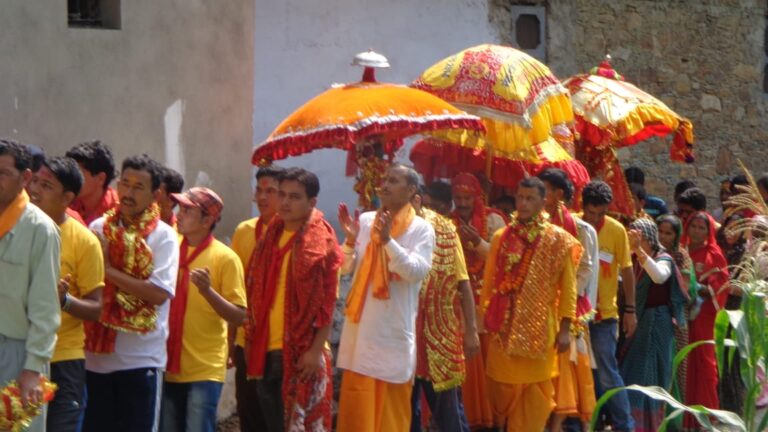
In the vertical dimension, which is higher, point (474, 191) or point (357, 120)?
point (357, 120)

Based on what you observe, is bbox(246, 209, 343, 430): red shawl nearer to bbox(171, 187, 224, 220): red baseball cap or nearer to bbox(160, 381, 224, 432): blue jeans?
bbox(160, 381, 224, 432): blue jeans

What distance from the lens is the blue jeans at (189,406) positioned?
755cm

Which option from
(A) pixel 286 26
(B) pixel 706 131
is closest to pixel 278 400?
(A) pixel 286 26

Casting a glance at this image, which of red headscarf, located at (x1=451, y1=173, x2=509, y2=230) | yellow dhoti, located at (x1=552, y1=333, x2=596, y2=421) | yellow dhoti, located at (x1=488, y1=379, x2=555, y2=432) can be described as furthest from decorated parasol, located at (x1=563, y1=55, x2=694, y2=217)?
yellow dhoti, located at (x1=488, y1=379, x2=555, y2=432)

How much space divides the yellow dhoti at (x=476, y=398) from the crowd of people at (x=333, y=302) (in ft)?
0.04

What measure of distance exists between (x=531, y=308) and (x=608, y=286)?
1209 mm

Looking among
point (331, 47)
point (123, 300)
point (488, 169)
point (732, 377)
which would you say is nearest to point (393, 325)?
point (123, 300)

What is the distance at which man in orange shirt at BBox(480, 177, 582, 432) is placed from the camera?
9.27 metres

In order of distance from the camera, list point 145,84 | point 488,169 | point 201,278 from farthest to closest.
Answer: point 488,169 → point 145,84 → point 201,278

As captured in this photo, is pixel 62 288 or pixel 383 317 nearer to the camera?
pixel 62 288

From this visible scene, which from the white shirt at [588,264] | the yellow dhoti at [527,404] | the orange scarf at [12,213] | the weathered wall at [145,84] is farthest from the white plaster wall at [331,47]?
the orange scarf at [12,213]

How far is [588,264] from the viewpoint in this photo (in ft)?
32.2

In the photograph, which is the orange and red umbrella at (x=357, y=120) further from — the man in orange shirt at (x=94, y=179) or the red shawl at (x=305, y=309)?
the man in orange shirt at (x=94, y=179)

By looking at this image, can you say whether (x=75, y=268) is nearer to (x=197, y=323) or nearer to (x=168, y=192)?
(x=197, y=323)
